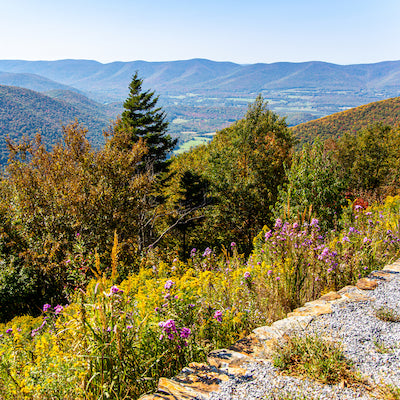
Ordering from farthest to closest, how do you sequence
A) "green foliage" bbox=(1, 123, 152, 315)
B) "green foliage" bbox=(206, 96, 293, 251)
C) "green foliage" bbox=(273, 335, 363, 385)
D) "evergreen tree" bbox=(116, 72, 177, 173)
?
"evergreen tree" bbox=(116, 72, 177, 173)
"green foliage" bbox=(206, 96, 293, 251)
"green foliage" bbox=(1, 123, 152, 315)
"green foliage" bbox=(273, 335, 363, 385)

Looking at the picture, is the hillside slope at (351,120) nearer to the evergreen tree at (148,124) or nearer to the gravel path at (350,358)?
the evergreen tree at (148,124)

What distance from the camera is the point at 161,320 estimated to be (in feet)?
8.30

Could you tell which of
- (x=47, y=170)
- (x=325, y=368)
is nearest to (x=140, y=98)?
(x=47, y=170)

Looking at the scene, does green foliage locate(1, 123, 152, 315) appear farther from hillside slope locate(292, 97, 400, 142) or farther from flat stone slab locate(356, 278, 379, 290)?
hillside slope locate(292, 97, 400, 142)

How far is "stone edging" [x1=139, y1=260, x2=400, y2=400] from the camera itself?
2119mm

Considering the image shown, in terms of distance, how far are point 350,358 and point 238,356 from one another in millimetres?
932

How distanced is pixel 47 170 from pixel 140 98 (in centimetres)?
1662

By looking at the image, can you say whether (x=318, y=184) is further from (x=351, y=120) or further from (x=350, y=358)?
(x=351, y=120)

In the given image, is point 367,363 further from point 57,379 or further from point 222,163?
point 222,163

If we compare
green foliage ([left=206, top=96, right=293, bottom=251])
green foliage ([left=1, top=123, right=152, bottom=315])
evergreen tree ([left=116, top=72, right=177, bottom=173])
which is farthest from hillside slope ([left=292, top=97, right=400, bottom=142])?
green foliage ([left=1, top=123, right=152, bottom=315])

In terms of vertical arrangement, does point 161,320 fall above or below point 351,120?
below

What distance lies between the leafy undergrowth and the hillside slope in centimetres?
8401

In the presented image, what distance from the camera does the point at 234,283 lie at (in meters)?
3.91

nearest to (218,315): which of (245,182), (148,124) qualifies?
(245,182)
